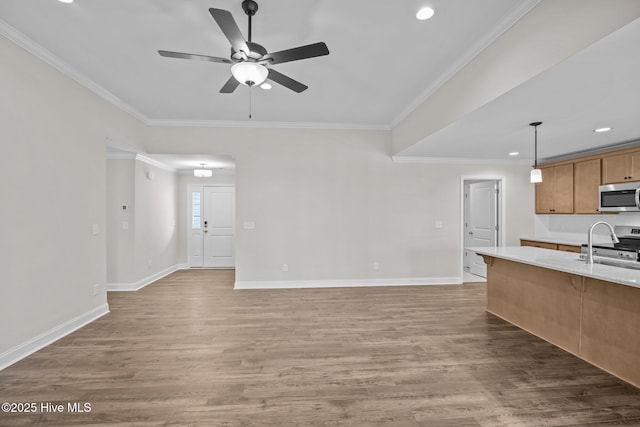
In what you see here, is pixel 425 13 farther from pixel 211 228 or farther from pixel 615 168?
pixel 211 228

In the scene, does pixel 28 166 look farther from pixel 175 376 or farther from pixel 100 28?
pixel 175 376

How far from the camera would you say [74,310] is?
324 cm

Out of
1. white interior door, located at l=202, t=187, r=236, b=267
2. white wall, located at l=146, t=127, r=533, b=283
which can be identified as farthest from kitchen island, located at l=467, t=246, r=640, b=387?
white interior door, located at l=202, t=187, r=236, b=267

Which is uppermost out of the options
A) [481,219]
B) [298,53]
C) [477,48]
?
[477,48]

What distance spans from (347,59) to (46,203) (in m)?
3.44

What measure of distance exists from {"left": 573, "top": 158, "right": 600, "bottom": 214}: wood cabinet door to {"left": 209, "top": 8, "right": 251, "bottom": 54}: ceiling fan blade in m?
5.50

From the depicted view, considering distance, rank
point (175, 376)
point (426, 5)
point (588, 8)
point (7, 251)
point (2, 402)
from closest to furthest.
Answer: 1. point (588, 8)
2. point (2, 402)
3. point (426, 5)
4. point (175, 376)
5. point (7, 251)

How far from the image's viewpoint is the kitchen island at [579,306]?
88.1 inches

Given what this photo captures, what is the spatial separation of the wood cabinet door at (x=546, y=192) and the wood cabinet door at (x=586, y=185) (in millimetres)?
397

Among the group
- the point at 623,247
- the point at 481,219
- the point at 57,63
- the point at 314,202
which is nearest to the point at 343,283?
the point at 314,202

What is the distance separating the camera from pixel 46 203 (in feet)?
9.40

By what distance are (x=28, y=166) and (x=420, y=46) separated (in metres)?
3.92

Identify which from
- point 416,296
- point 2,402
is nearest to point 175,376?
point 2,402

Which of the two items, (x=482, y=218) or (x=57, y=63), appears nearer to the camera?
(x=57, y=63)
